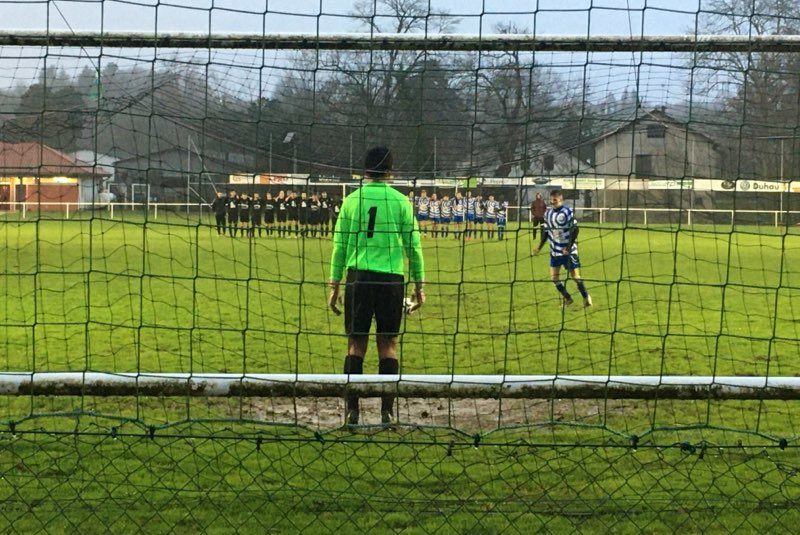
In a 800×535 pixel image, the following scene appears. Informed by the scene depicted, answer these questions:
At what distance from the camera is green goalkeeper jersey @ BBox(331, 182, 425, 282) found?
5.28 m

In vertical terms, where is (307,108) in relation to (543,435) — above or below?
above

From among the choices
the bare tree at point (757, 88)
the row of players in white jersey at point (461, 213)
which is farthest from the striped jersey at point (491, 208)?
the bare tree at point (757, 88)

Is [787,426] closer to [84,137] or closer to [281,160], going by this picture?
[281,160]

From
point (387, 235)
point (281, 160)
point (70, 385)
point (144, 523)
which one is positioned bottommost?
point (144, 523)

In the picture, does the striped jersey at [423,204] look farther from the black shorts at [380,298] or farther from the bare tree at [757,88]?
the bare tree at [757,88]

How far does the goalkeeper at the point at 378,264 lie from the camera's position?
5297 millimetres

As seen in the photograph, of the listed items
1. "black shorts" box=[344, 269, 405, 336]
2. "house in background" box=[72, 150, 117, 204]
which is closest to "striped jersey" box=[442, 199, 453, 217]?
"black shorts" box=[344, 269, 405, 336]

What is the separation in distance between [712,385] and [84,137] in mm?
3075

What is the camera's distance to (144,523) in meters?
4.14

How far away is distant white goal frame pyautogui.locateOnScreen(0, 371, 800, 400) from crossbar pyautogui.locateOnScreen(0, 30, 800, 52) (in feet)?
4.81

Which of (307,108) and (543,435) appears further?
(543,435)

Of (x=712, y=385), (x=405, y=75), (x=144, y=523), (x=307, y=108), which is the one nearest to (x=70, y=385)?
(x=144, y=523)

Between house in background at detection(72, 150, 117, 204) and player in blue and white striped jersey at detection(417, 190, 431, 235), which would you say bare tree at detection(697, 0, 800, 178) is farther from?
house in background at detection(72, 150, 117, 204)

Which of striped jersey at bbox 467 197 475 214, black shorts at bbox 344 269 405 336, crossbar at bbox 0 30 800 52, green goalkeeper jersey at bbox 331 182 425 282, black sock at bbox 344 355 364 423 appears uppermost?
crossbar at bbox 0 30 800 52
